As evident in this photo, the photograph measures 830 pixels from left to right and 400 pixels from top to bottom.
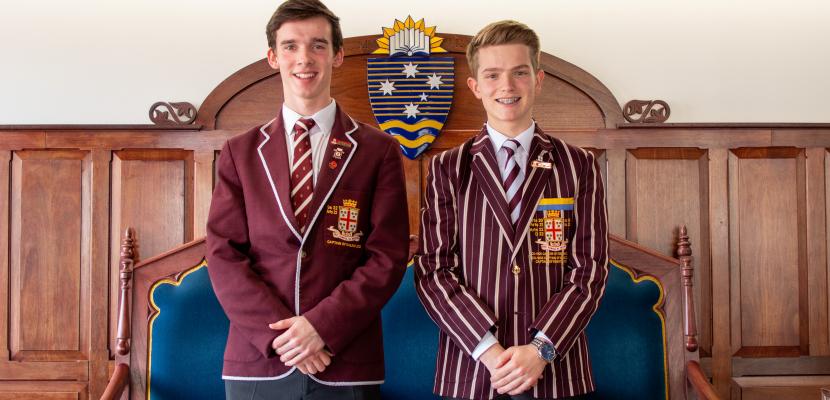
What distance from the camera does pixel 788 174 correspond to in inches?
106

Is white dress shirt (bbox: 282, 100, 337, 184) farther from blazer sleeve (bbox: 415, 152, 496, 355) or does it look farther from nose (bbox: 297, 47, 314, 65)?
blazer sleeve (bbox: 415, 152, 496, 355)

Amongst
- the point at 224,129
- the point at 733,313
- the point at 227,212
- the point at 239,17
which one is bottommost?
the point at 733,313

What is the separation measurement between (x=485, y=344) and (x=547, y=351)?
132 millimetres

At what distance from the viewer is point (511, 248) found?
1.58m

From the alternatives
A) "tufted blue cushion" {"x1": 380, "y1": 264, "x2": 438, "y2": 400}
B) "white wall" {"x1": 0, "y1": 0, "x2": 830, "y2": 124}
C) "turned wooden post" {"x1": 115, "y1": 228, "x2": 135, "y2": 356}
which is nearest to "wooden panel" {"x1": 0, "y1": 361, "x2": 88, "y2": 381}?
"turned wooden post" {"x1": 115, "y1": 228, "x2": 135, "y2": 356}

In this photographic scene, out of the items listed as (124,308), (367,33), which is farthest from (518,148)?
(124,308)

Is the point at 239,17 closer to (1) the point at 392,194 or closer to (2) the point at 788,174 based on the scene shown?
(1) the point at 392,194

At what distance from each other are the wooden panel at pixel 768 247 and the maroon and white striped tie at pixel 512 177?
144 cm

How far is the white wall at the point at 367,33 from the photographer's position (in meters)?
2.71

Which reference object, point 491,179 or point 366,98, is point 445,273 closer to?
point 491,179

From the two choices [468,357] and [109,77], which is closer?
[468,357]

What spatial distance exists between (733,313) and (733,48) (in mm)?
1029

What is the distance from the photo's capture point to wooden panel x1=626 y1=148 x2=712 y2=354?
2.65 metres

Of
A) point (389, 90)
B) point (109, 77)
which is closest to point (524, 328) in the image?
point (389, 90)
